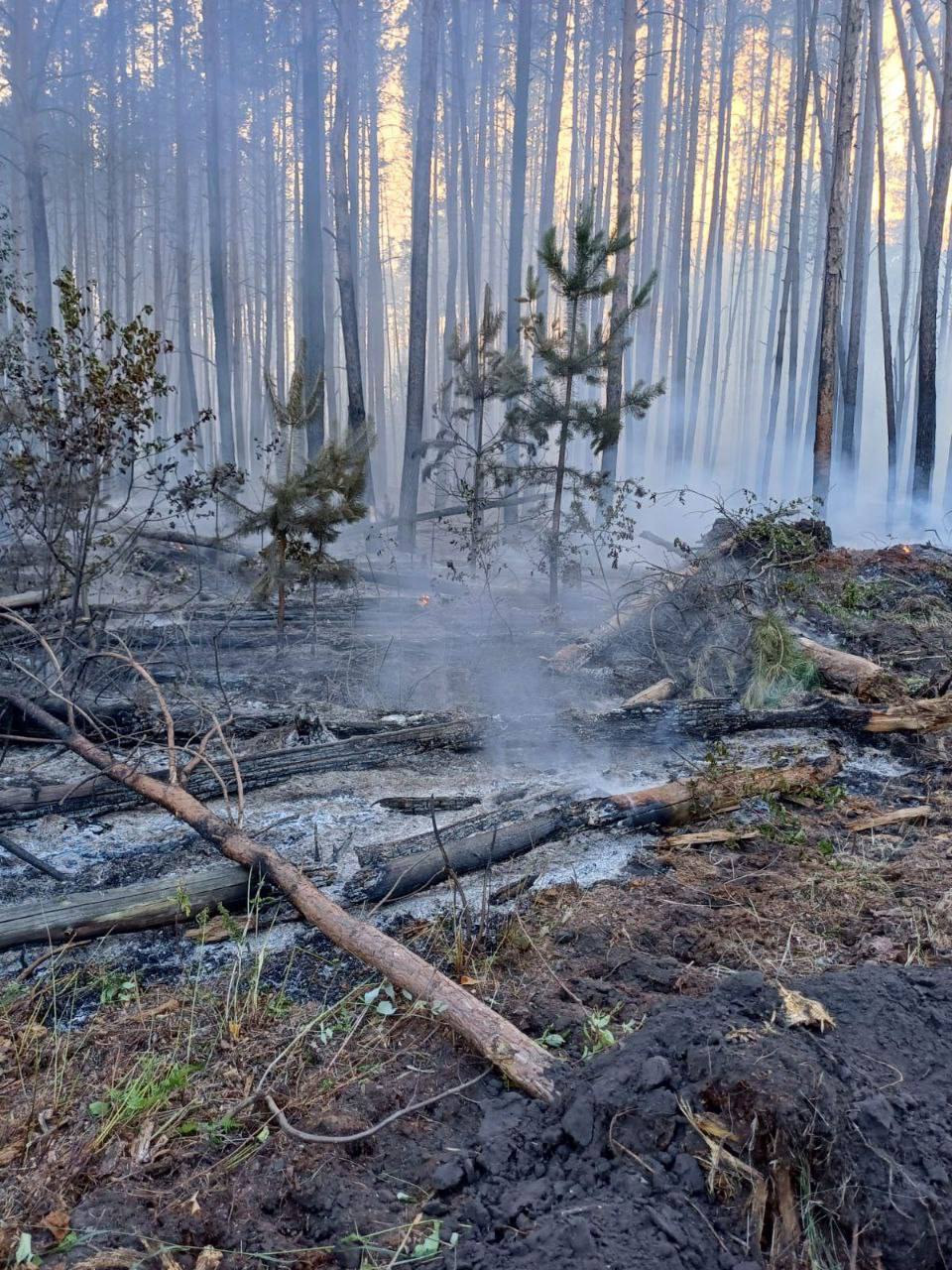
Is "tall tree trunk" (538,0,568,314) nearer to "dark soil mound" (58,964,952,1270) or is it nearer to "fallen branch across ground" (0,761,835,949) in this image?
"fallen branch across ground" (0,761,835,949)

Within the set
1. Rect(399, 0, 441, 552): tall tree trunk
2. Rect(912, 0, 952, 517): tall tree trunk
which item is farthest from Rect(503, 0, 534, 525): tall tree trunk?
Rect(912, 0, 952, 517): tall tree trunk

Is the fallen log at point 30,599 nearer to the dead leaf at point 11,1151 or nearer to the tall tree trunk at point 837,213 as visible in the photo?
the dead leaf at point 11,1151

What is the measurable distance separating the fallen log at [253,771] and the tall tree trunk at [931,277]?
14.3 meters

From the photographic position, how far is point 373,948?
3.15 m

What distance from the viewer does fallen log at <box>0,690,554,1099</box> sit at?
264cm

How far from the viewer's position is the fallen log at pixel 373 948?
8.66 ft

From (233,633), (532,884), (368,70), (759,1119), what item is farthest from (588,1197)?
(368,70)

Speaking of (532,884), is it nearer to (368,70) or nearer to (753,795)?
(753,795)

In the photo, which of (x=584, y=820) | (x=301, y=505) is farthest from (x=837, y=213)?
(x=584, y=820)

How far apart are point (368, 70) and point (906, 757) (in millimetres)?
32433

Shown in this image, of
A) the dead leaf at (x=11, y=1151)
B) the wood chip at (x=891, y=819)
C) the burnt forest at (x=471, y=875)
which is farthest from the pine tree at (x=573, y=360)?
the dead leaf at (x=11, y=1151)

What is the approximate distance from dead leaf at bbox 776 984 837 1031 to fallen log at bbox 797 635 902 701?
195 inches

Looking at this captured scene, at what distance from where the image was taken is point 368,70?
95.9 feet

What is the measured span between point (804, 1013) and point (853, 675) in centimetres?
538
